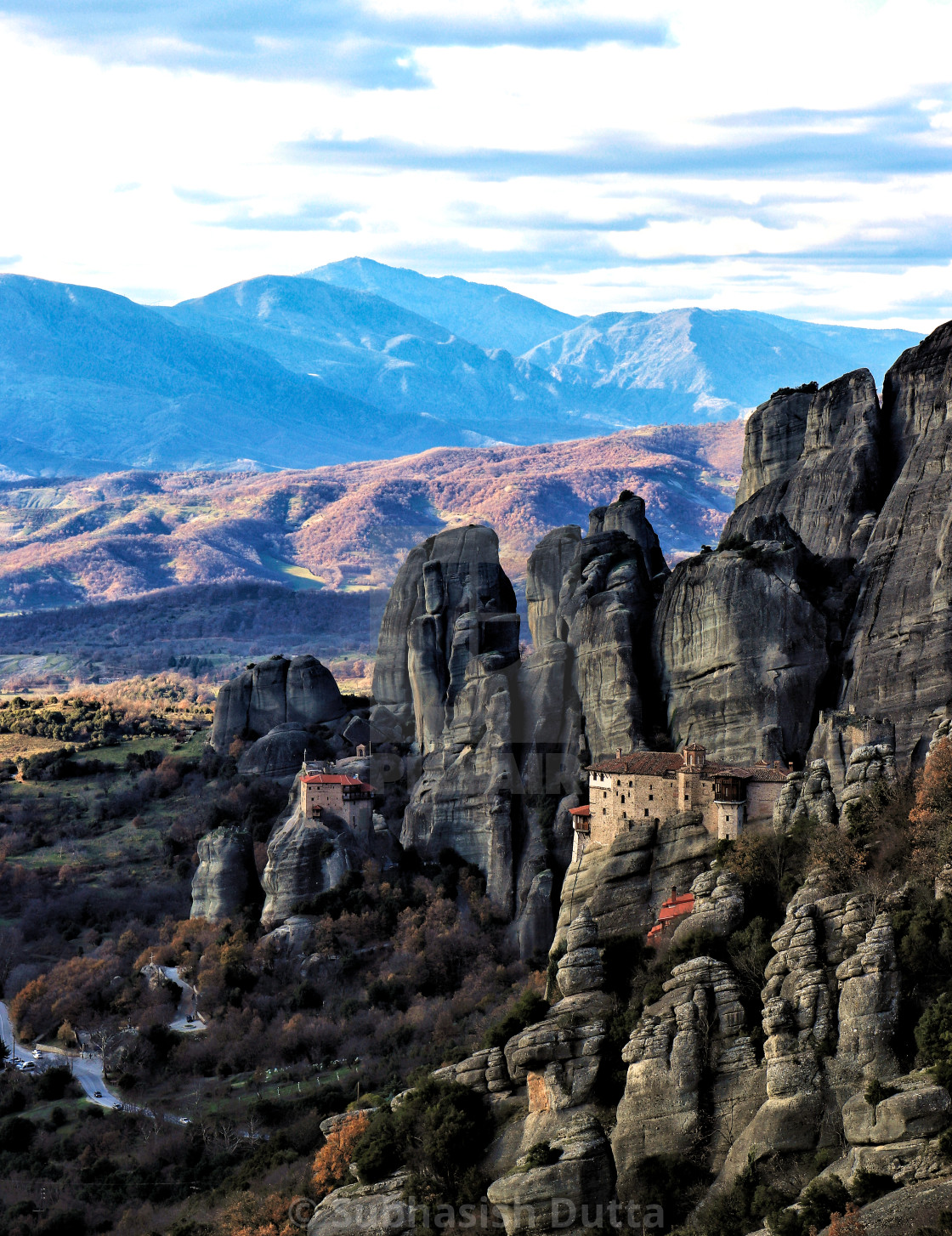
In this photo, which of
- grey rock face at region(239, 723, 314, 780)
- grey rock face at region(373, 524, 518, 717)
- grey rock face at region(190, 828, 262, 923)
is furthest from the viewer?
grey rock face at region(239, 723, 314, 780)

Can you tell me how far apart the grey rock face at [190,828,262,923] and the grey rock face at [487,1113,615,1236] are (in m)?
36.7

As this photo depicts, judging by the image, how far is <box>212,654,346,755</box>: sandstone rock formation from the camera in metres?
90.8

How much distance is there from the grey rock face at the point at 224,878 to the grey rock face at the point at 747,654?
22910 mm

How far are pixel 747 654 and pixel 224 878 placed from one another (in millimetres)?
27984

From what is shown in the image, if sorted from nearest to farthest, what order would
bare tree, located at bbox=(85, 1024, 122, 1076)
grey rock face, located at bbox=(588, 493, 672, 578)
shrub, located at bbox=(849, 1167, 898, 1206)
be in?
shrub, located at bbox=(849, 1167, 898, 1206) < bare tree, located at bbox=(85, 1024, 122, 1076) < grey rock face, located at bbox=(588, 493, 672, 578)

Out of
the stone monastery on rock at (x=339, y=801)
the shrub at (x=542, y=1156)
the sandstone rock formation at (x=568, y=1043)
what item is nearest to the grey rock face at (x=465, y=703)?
the stone monastery on rock at (x=339, y=801)

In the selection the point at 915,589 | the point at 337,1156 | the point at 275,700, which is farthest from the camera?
the point at 275,700

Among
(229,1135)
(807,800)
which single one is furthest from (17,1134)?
(807,800)

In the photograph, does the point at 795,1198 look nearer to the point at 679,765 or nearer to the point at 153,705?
the point at 679,765

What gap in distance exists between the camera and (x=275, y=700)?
92438 mm

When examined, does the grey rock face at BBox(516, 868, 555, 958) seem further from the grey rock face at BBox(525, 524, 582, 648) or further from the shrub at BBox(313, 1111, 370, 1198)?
the shrub at BBox(313, 1111, 370, 1198)

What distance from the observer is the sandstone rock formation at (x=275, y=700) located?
3573 inches

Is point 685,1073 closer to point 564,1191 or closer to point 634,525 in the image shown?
point 564,1191

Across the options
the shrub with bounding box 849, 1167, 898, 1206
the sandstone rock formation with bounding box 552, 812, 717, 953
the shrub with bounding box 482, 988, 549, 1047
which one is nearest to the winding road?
the shrub with bounding box 482, 988, 549, 1047
